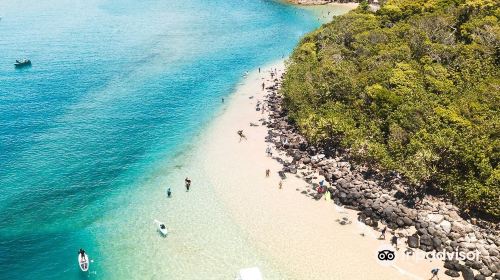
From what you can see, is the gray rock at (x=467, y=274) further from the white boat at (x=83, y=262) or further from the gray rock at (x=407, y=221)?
the white boat at (x=83, y=262)

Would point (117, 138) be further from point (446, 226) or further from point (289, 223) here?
point (446, 226)

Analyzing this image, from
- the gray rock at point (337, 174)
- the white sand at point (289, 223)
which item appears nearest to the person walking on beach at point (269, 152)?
the white sand at point (289, 223)

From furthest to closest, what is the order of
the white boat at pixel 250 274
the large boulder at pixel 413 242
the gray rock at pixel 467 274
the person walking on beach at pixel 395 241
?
the person walking on beach at pixel 395 241
the large boulder at pixel 413 242
the gray rock at pixel 467 274
the white boat at pixel 250 274

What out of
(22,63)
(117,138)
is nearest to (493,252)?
(117,138)

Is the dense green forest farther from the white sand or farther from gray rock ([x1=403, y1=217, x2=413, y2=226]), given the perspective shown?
the white sand

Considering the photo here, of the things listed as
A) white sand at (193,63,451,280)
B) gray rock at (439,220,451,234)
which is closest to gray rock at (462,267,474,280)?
white sand at (193,63,451,280)

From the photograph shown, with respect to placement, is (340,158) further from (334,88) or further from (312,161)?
(334,88)
